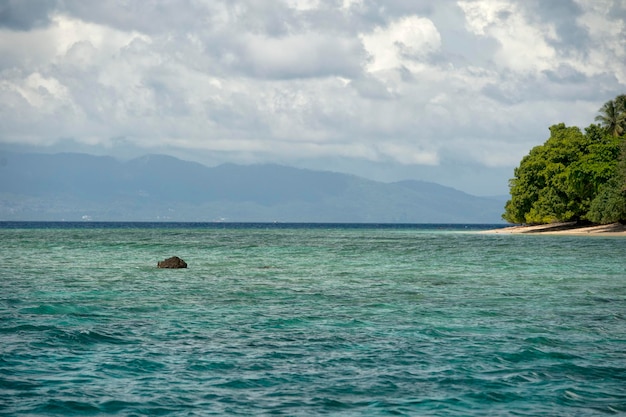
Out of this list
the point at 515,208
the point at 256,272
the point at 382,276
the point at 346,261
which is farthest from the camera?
the point at 515,208

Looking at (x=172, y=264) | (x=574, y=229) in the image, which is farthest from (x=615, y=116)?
(x=172, y=264)

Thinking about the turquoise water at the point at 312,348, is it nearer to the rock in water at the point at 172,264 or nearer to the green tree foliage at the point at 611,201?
the rock in water at the point at 172,264

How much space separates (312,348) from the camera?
19.6 m

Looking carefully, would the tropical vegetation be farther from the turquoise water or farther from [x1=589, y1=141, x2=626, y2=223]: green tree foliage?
the turquoise water

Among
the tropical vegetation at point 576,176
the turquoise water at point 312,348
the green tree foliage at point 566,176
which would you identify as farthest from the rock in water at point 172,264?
the green tree foliage at point 566,176

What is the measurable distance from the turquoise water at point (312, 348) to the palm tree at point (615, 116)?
105 meters

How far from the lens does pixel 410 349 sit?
19.5 meters

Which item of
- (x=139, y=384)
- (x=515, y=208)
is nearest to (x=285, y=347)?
(x=139, y=384)

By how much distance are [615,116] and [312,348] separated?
13026 centimetres

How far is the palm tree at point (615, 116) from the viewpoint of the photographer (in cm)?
13488

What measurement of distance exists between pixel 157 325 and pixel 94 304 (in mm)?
6353

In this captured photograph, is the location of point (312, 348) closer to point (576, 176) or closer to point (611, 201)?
point (611, 201)

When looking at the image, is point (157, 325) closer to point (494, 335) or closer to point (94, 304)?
point (94, 304)

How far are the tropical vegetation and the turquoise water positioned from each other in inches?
3133
